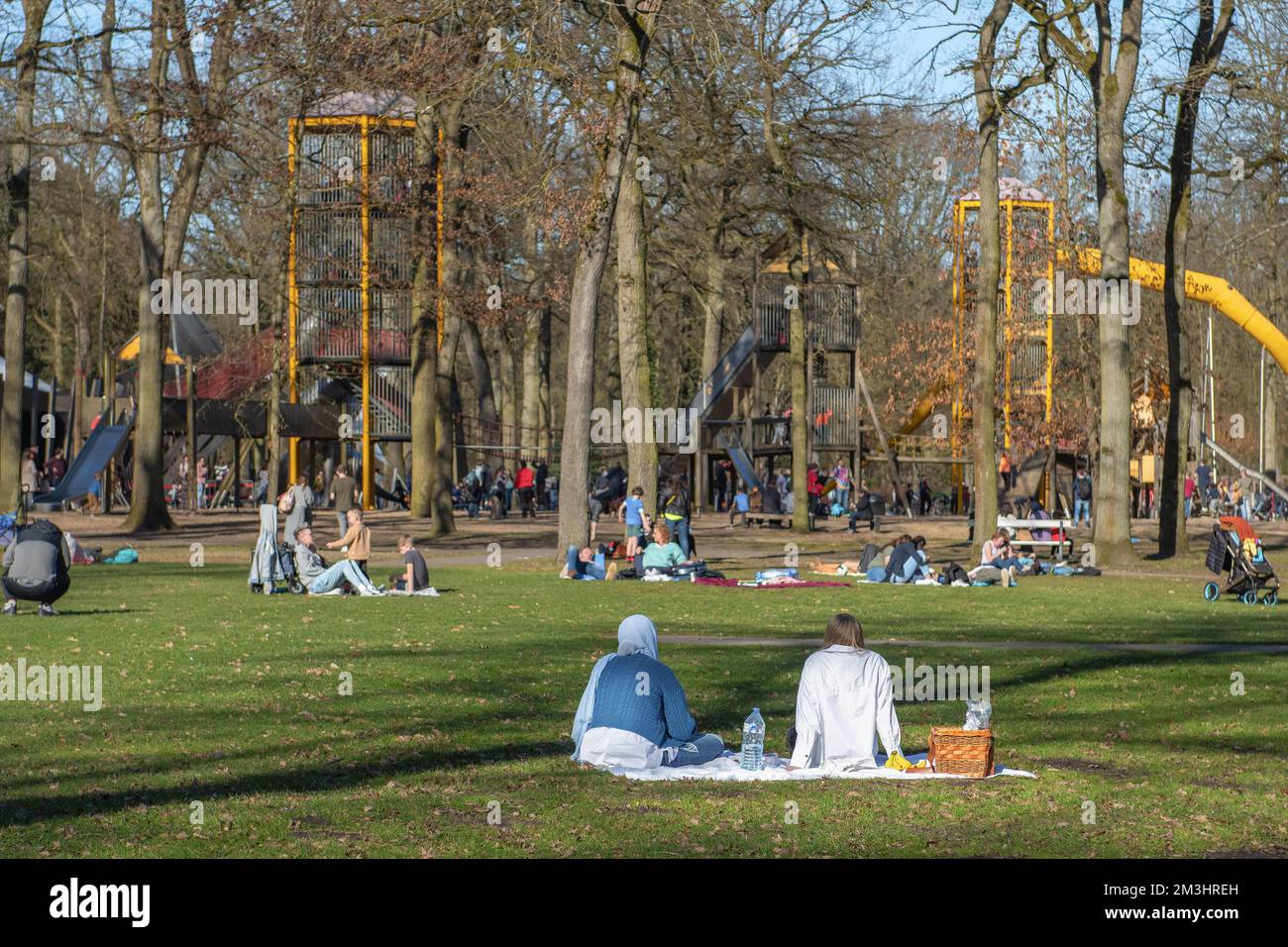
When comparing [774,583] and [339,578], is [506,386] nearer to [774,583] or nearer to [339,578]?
[774,583]

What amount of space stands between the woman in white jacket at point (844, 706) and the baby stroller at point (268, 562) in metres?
14.8

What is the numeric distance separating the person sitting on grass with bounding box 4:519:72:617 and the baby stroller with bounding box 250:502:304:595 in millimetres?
4321

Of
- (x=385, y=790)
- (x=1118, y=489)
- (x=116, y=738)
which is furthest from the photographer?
(x=1118, y=489)

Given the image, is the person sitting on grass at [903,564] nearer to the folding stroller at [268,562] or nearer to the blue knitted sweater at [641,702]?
the folding stroller at [268,562]

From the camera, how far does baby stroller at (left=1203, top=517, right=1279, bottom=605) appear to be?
25.0 m

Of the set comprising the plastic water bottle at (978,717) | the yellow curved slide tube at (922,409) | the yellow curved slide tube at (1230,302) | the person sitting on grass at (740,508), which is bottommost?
the plastic water bottle at (978,717)

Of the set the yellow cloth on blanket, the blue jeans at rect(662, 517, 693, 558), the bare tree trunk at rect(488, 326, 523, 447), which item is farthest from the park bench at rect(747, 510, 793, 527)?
the yellow cloth on blanket

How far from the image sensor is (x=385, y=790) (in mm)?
10109

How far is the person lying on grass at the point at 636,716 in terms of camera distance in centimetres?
1112

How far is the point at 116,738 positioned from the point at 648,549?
1822cm

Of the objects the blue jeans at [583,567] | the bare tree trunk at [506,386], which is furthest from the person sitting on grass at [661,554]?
the bare tree trunk at [506,386]

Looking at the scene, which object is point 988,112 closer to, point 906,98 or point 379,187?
point 906,98

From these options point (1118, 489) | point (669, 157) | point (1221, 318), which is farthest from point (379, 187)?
point (1221, 318)

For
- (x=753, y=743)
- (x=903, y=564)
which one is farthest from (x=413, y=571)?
(x=753, y=743)
